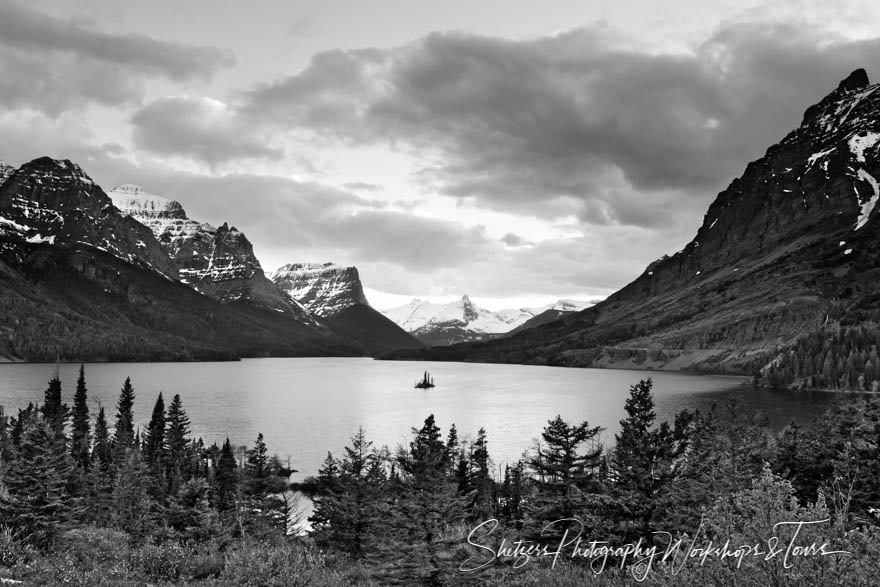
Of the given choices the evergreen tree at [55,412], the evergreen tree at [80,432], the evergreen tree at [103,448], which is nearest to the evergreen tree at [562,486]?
the evergreen tree at [103,448]

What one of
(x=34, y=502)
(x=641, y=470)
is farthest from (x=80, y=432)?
(x=641, y=470)

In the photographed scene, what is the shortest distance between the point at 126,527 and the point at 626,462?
55955 millimetres

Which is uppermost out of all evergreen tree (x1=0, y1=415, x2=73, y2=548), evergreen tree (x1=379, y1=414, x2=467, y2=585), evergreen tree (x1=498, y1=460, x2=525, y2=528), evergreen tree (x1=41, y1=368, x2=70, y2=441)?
evergreen tree (x1=379, y1=414, x2=467, y2=585)

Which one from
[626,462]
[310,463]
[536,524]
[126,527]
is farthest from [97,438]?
[626,462]

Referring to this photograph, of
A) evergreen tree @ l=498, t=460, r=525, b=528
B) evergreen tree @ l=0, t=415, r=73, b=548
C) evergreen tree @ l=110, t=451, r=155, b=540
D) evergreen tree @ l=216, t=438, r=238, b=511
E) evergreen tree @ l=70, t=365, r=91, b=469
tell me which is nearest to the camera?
evergreen tree @ l=0, t=415, r=73, b=548

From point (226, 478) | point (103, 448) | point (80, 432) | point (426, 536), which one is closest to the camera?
point (426, 536)

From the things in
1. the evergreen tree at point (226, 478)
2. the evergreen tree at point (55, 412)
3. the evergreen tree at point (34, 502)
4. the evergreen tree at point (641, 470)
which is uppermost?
the evergreen tree at point (641, 470)

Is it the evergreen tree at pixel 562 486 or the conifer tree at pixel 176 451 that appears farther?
the conifer tree at pixel 176 451

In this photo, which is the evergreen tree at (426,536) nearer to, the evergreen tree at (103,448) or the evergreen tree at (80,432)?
the evergreen tree at (103,448)

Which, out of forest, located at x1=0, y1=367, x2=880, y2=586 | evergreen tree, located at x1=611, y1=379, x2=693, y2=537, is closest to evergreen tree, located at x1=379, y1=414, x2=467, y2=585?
forest, located at x1=0, y1=367, x2=880, y2=586

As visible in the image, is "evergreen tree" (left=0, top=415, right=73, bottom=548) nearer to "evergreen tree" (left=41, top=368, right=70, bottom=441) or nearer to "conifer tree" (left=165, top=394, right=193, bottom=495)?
"conifer tree" (left=165, top=394, right=193, bottom=495)

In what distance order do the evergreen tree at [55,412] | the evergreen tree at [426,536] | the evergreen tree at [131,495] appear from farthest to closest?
the evergreen tree at [55,412], the evergreen tree at [131,495], the evergreen tree at [426,536]

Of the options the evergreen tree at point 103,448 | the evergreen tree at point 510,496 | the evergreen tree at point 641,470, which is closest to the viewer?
the evergreen tree at point 641,470

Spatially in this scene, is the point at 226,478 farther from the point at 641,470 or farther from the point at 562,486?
the point at 641,470
